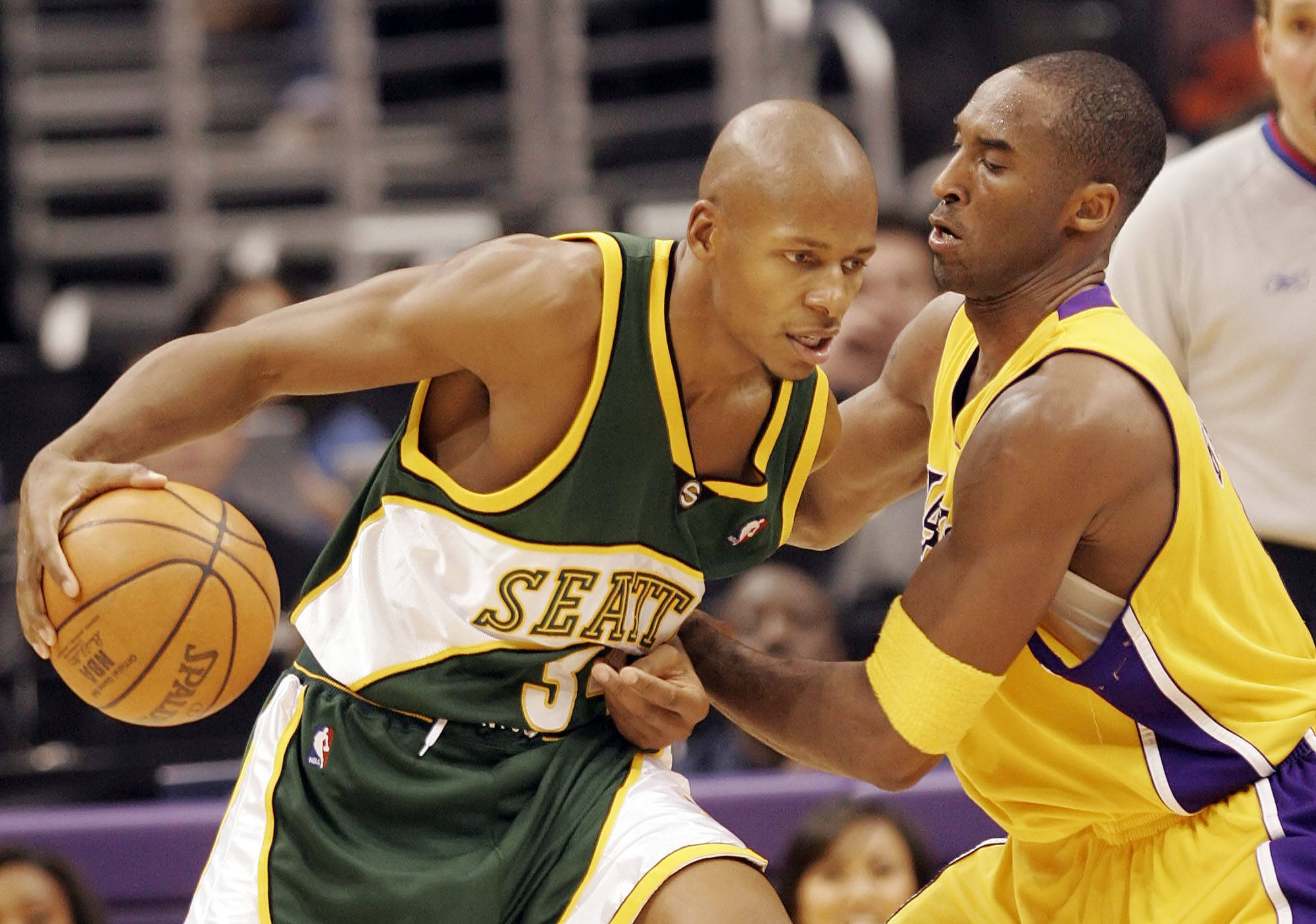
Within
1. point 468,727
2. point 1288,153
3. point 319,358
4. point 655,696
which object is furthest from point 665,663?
point 1288,153

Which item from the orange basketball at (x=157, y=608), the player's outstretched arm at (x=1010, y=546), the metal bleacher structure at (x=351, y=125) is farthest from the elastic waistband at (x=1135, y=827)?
the metal bleacher structure at (x=351, y=125)

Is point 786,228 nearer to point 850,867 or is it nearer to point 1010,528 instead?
point 1010,528

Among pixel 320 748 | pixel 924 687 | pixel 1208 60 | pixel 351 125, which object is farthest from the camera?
pixel 1208 60

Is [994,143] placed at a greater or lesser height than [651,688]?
greater

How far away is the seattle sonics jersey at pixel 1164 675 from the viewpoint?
8.34 ft

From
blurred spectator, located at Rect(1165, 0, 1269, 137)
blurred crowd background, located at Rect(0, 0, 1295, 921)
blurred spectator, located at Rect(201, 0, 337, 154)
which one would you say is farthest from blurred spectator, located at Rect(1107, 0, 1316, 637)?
blurred spectator, located at Rect(201, 0, 337, 154)

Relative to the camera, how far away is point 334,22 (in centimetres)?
759

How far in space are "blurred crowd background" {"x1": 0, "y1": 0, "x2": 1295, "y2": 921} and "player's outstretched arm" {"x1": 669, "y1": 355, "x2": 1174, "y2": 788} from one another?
306 centimetres

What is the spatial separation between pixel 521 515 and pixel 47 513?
0.76 metres

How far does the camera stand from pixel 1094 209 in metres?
2.69

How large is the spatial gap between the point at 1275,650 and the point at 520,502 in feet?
4.05

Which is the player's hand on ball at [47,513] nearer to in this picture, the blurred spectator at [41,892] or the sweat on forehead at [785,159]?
the sweat on forehead at [785,159]

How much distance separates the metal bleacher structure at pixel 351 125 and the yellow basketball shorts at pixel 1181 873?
177 inches

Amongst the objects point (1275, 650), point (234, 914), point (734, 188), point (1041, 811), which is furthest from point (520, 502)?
point (1275, 650)
